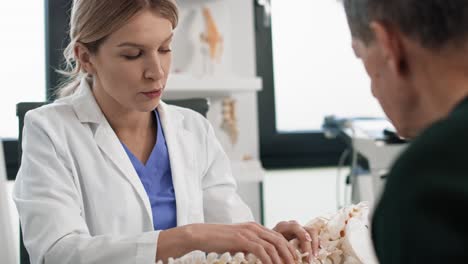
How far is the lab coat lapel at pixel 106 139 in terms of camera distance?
1356mm

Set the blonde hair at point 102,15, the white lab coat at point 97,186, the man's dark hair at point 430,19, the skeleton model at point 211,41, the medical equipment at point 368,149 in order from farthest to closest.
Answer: the skeleton model at point 211,41 → the medical equipment at point 368,149 → the blonde hair at point 102,15 → the white lab coat at point 97,186 → the man's dark hair at point 430,19

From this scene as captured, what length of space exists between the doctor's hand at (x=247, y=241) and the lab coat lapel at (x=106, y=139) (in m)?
0.32

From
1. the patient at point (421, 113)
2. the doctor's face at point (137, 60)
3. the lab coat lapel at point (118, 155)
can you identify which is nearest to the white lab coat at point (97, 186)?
the lab coat lapel at point (118, 155)

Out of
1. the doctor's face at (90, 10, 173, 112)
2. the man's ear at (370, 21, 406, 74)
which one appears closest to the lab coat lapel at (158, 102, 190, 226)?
the doctor's face at (90, 10, 173, 112)

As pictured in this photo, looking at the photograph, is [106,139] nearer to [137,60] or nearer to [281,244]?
[137,60]

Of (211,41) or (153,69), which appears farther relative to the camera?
(211,41)

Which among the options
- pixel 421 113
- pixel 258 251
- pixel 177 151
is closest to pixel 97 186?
pixel 177 151

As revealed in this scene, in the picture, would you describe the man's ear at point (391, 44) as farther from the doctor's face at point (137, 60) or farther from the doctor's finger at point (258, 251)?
the doctor's face at point (137, 60)

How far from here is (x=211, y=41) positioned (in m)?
2.72

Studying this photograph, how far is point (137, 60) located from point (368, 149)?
1143mm

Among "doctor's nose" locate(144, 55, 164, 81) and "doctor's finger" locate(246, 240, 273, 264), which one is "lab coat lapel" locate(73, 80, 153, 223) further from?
"doctor's finger" locate(246, 240, 273, 264)

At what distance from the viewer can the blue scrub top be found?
139 cm

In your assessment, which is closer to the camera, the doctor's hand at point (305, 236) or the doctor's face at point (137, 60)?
the doctor's hand at point (305, 236)

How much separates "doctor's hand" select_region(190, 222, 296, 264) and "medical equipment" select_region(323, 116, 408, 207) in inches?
38.3
